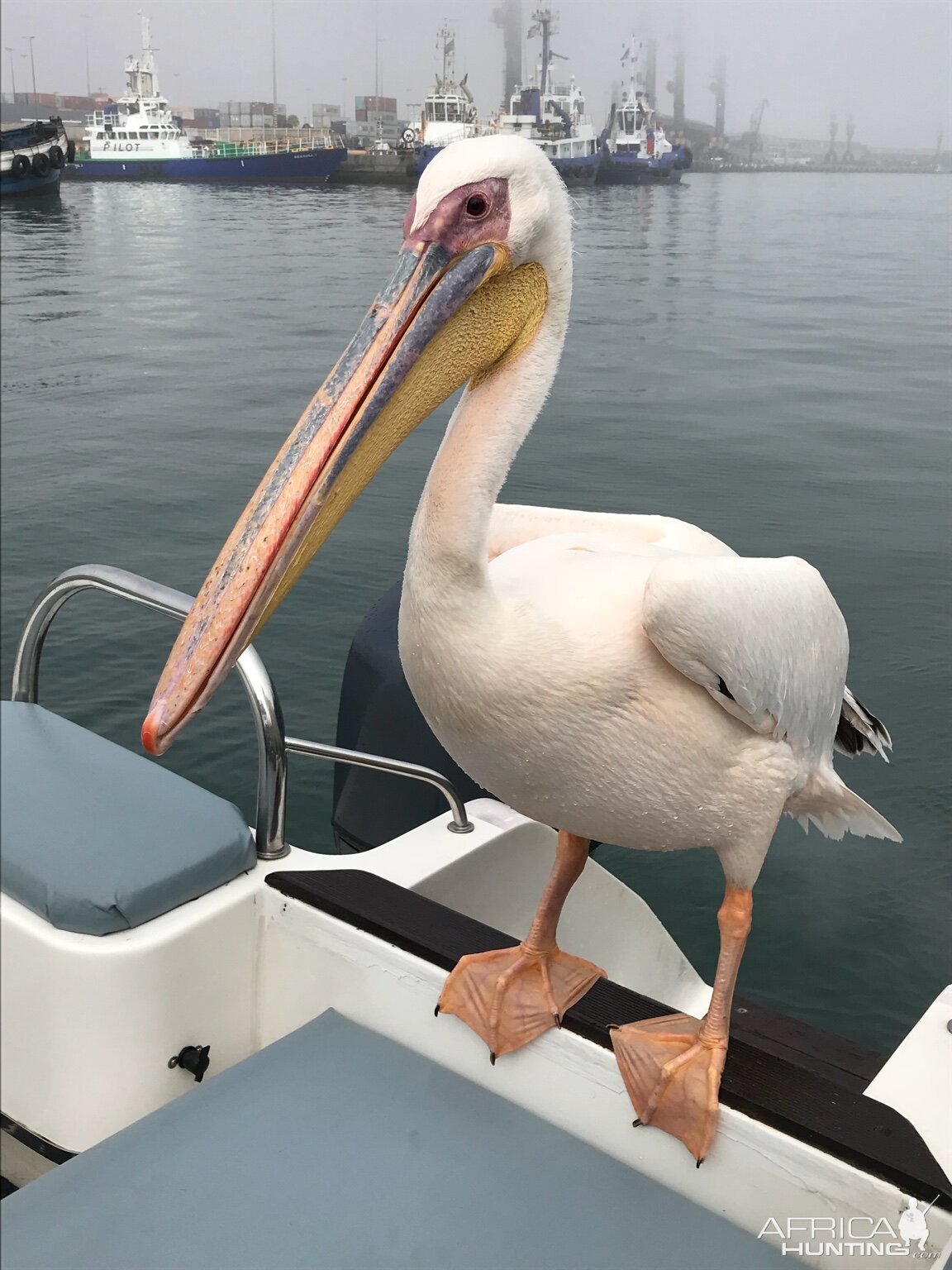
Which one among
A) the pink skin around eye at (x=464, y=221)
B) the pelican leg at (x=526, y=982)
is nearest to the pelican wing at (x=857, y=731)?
the pelican leg at (x=526, y=982)

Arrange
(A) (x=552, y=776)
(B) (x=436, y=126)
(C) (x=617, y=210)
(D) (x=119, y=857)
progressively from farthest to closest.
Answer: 1. (C) (x=617, y=210)
2. (B) (x=436, y=126)
3. (D) (x=119, y=857)
4. (A) (x=552, y=776)

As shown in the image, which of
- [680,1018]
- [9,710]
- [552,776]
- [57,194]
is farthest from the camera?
[57,194]

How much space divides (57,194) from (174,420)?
12.0 meters

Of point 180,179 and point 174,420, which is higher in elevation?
point 180,179

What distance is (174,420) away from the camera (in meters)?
9.56

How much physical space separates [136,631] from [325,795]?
5.01 feet

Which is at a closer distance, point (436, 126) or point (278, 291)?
point (436, 126)

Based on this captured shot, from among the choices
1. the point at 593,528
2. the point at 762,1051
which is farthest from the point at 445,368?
the point at 762,1051

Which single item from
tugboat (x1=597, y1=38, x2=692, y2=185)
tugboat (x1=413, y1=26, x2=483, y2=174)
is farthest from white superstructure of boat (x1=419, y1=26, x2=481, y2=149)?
tugboat (x1=597, y1=38, x2=692, y2=185)

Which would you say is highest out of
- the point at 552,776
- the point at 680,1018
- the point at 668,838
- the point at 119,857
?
the point at 552,776

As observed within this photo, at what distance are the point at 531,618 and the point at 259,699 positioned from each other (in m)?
0.58

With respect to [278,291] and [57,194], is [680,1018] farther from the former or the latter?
[57,194]

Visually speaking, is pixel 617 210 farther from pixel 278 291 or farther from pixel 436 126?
pixel 436 126

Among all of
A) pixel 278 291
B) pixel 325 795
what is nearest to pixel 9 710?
pixel 325 795
